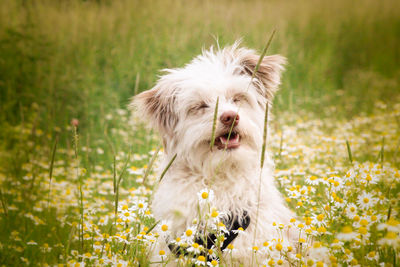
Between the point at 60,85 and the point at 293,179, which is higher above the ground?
the point at 60,85

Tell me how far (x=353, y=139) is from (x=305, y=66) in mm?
3406

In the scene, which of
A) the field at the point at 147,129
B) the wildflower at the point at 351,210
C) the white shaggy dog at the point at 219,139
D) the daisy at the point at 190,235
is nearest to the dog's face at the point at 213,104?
the white shaggy dog at the point at 219,139

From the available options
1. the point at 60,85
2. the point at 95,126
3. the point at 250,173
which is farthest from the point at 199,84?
the point at 60,85

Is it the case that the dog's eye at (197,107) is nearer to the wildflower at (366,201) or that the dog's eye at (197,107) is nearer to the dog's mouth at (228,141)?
the dog's mouth at (228,141)

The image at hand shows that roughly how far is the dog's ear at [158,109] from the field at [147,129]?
0.97 feet

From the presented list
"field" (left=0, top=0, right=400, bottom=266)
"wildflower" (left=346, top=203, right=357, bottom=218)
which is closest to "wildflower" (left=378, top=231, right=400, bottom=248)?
"field" (left=0, top=0, right=400, bottom=266)

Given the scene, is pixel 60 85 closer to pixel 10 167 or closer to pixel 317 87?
pixel 10 167

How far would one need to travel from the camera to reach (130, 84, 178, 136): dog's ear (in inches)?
117

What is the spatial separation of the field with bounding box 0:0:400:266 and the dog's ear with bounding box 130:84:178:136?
0.97 ft

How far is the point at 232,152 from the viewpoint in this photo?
2561mm

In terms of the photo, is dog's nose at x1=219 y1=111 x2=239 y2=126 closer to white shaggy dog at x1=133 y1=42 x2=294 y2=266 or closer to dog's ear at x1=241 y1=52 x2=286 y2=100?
white shaggy dog at x1=133 y1=42 x2=294 y2=266

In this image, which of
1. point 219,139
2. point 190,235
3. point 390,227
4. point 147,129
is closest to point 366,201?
point 390,227

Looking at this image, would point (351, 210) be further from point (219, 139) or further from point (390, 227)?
point (219, 139)

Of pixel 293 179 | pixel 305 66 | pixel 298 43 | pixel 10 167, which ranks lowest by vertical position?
pixel 10 167
